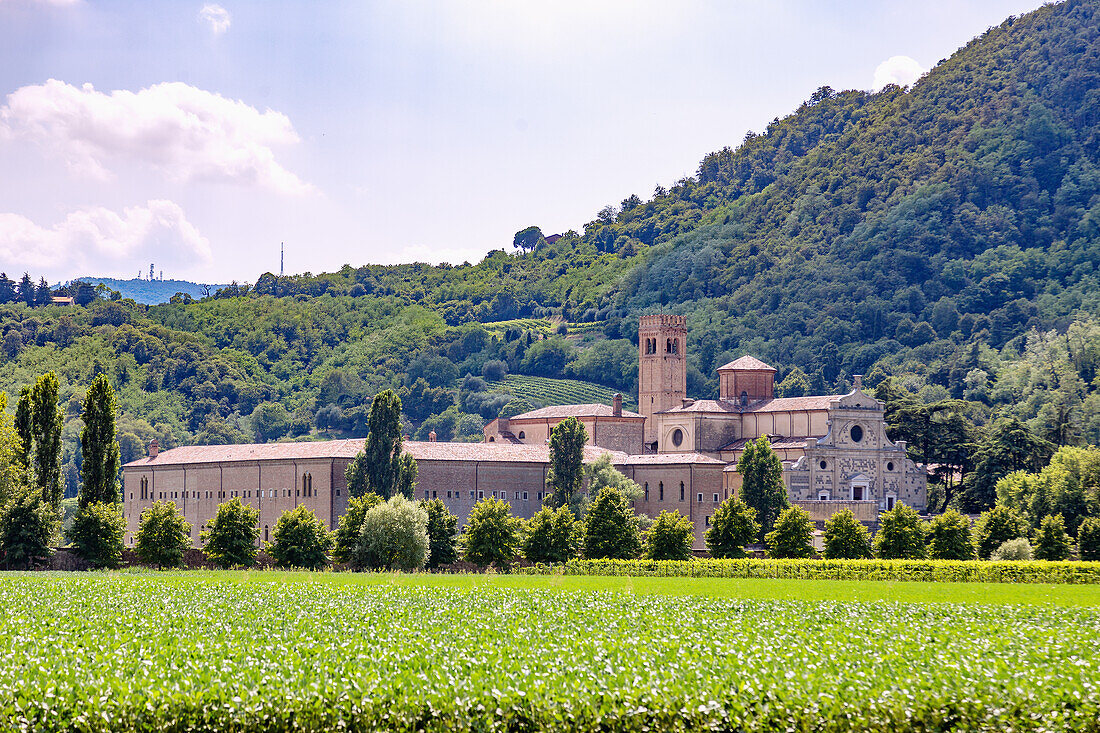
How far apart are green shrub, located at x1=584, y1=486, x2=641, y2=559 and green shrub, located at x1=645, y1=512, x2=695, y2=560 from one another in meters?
0.88

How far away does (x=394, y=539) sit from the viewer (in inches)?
2347

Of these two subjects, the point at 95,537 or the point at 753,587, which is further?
the point at 95,537

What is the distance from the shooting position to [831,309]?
150m

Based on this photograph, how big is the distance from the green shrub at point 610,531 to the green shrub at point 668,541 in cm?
88

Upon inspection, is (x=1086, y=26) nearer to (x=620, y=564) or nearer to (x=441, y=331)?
(x=441, y=331)

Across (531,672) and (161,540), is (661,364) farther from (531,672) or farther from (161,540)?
(531,672)

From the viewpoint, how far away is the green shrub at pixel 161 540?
59.0 meters

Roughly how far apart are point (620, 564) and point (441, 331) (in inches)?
4604

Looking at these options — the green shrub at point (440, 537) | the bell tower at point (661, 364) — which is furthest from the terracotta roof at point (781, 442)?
the green shrub at point (440, 537)

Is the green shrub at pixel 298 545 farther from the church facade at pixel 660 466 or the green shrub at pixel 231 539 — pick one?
the church facade at pixel 660 466

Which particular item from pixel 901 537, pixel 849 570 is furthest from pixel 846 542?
pixel 849 570

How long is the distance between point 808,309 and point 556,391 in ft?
91.6

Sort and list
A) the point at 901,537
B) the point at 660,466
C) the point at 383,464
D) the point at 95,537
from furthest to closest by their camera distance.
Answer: the point at 660,466, the point at 383,464, the point at 901,537, the point at 95,537

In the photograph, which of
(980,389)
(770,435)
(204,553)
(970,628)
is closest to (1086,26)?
(980,389)
